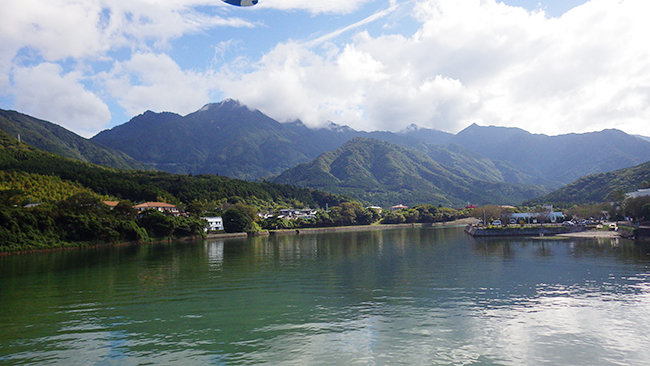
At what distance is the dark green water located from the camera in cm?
1056

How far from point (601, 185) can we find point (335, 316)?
146422 mm

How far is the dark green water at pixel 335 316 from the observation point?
10562 millimetres

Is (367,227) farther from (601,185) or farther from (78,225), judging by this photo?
(601,185)

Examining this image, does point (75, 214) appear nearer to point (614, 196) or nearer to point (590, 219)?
point (614, 196)

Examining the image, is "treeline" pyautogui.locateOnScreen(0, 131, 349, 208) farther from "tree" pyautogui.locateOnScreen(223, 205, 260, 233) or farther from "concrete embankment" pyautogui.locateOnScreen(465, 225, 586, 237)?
"concrete embankment" pyautogui.locateOnScreen(465, 225, 586, 237)

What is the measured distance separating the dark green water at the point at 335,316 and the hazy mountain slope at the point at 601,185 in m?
110

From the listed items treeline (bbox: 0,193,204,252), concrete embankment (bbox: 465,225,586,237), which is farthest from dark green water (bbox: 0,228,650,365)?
concrete embankment (bbox: 465,225,586,237)

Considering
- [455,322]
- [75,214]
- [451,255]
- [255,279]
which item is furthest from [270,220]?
[455,322]

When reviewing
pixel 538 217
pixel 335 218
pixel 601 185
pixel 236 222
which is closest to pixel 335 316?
pixel 236 222

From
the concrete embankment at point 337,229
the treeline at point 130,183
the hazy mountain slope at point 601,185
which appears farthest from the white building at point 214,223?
the hazy mountain slope at point 601,185

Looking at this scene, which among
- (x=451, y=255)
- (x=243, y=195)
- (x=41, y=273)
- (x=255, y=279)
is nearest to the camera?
(x=255, y=279)

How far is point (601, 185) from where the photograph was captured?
127625mm

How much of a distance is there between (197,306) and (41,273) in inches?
746

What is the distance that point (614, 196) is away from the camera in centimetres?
6825
